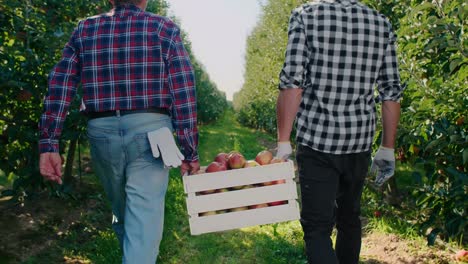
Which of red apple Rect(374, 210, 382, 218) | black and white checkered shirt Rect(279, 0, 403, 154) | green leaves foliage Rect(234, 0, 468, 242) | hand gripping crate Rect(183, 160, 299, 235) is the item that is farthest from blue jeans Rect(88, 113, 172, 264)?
red apple Rect(374, 210, 382, 218)

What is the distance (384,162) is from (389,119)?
27cm

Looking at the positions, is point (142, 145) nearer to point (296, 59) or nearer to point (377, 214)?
point (296, 59)

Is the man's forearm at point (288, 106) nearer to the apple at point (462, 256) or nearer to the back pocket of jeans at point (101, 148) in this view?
the back pocket of jeans at point (101, 148)

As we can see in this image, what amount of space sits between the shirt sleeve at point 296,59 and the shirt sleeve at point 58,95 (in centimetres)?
97

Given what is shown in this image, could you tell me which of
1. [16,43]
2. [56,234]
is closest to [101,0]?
[16,43]

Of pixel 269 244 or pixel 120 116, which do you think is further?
pixel 269 244

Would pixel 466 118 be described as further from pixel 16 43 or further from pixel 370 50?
pixel 16 43

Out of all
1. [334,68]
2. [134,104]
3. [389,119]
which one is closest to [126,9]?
[134,104]

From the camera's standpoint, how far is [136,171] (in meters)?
2.23

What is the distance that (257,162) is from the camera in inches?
99.0

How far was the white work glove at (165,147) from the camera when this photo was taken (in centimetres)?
217

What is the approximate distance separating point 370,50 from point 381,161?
67 centimetres

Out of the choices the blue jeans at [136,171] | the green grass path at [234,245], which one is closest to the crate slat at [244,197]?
the blue jeans at [136,171]

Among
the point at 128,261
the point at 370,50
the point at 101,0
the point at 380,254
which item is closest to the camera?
the point at 128,261
